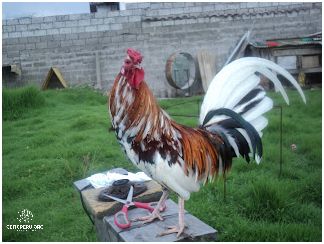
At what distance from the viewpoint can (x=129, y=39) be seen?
695 cm

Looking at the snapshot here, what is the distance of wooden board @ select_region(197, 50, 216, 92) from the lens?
272 inches

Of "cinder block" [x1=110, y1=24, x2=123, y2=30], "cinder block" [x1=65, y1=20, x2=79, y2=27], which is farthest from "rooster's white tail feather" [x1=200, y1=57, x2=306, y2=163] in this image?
"cinder block" [x1=65, y1=20, x2=79, y2=27]

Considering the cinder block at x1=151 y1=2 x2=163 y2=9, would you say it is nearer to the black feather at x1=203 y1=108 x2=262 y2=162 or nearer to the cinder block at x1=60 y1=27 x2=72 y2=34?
the cinder block at x1=60 y1=27 x2=72 y2=34

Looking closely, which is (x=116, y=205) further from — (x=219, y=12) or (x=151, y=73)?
(x=219, y=12)

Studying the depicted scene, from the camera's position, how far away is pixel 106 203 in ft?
6.93

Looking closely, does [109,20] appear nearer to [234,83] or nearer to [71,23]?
[71,23]

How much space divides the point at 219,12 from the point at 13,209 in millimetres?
5233

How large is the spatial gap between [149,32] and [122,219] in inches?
211

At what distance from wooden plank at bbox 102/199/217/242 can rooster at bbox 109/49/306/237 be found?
45 mm

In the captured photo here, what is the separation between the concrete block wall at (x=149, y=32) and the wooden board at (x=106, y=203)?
4808 mm

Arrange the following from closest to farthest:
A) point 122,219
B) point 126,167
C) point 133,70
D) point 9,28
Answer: point 133,70 < point 122,219 < point 126,167 < point 9,28

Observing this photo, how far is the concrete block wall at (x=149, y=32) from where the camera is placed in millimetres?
6902

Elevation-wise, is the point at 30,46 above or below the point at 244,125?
above

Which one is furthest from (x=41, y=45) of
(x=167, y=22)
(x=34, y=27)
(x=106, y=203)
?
(x=106, y=203)
